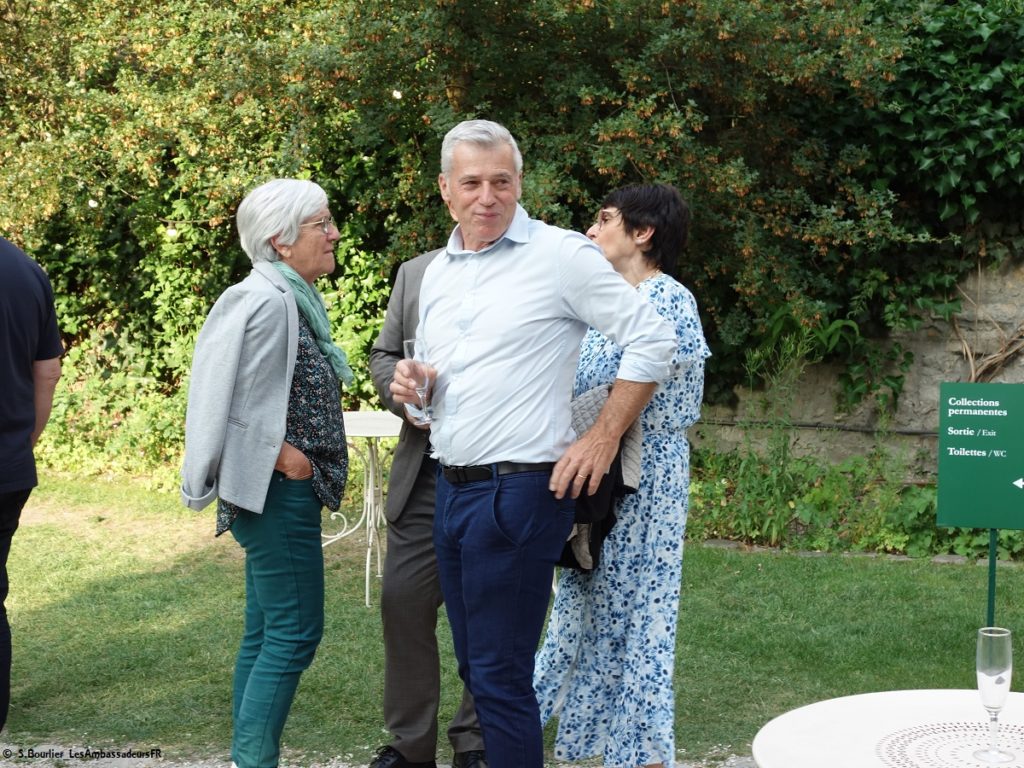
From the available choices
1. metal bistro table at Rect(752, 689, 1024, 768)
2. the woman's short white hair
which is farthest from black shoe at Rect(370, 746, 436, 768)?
the woman's short white hair

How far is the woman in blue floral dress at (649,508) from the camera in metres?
3.59

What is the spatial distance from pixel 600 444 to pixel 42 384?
1.96 metres

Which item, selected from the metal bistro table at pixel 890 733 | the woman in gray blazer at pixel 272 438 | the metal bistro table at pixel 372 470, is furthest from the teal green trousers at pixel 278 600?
the metal bistro table at pixel 372 470

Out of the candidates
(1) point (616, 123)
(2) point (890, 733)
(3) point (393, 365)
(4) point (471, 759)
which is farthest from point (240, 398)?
(1) point (616, 123)

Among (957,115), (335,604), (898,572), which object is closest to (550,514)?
(335,604)

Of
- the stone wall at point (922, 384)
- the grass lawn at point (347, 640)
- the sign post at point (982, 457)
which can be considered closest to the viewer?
the grass lawn at point (347, 640)

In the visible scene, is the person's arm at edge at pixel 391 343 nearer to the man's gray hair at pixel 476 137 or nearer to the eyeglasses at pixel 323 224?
the eyeglasses at pixel 323 224

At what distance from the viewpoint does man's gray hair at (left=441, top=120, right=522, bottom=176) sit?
3018mm

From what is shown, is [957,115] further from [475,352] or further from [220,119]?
[475,352]

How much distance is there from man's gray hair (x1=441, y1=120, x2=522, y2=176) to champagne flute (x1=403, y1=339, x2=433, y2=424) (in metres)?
0.45

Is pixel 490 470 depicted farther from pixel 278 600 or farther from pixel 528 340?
pixel 278 600

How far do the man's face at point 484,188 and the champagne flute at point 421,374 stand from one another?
0.32m

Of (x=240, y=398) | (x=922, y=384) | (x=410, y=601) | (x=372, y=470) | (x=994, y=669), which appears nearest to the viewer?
(x=994, y=669)

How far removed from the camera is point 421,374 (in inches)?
118
